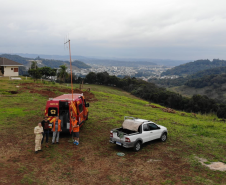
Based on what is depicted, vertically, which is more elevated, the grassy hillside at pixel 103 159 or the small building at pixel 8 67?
the small building at pixel 8 67

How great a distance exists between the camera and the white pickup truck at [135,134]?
10.7 metres

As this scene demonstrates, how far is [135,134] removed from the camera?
1098 cm

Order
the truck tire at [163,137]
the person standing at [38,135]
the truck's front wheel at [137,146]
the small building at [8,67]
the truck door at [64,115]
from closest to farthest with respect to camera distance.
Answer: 1. the person standing at [38,135]
2. the truck's front wheel at [137,146]
3. the truck tire at [163,137]
4. the truck door at [64,115]
5. the small building at [8,67]

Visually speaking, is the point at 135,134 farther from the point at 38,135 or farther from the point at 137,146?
the point at 38,135

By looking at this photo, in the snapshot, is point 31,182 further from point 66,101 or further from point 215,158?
point 215,158

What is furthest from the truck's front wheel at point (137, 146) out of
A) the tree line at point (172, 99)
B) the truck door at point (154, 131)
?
the tree line at point (172, 99)

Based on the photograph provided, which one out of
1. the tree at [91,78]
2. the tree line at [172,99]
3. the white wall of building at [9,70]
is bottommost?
the tree line at [172,99]

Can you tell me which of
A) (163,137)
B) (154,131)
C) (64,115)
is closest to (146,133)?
(154,131)

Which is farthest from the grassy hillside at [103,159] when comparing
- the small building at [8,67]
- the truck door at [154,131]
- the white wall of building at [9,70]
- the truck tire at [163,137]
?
the white wall of building at [9,70]

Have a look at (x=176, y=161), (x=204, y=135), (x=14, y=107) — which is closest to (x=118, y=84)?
(x=14, y=107)

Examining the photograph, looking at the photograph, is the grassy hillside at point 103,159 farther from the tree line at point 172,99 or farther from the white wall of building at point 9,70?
the tree line at point 172,99

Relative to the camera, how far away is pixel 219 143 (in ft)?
42.7

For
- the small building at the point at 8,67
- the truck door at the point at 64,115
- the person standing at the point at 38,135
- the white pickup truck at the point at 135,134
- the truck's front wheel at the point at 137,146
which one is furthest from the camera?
the small building at the point at 8,67

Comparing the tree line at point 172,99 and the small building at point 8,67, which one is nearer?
the small building at point 8,67
